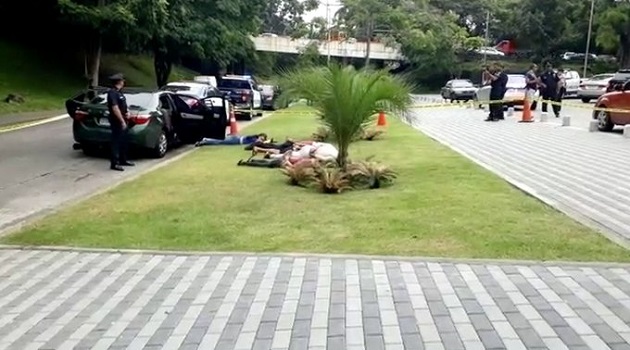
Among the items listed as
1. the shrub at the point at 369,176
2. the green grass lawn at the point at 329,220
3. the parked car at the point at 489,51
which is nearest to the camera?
the green grass lawn at the point at 329,220

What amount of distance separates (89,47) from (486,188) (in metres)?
30.1

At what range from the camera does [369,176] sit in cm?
962

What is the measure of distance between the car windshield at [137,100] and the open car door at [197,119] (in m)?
1.28

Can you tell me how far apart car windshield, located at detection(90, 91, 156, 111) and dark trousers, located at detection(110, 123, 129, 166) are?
111 centimetres

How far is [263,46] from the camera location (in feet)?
198

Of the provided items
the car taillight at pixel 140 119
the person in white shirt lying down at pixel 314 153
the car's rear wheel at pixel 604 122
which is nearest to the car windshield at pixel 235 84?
the car's rear wheel at pixel 604 122

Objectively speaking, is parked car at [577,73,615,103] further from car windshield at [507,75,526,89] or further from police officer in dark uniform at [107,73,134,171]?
police officer in dark uniform at [107,73,134,171]

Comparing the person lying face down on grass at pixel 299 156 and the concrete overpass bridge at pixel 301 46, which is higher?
the concrete overpass bridge at pixel 301 46

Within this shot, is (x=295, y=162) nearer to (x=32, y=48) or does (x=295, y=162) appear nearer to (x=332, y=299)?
(x=332, y=299)

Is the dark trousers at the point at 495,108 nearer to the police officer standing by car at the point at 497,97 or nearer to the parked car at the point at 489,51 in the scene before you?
the police officer standing by car at the point at 497,97

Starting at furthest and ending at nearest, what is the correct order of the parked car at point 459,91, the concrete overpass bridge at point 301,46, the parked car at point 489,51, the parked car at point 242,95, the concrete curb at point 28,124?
the parked car at point 489,51, the concrete overpass bridge at point 301,46, the parked car at point 459,91, the parked car at point 242,95, the concrete curb at point 28,124

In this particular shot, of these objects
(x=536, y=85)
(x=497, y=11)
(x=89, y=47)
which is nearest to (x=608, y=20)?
(x=497, y=11)

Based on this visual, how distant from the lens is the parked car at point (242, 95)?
1048 inches

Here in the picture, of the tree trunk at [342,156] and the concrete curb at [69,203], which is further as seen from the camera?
the tree trunk at [342,156]
